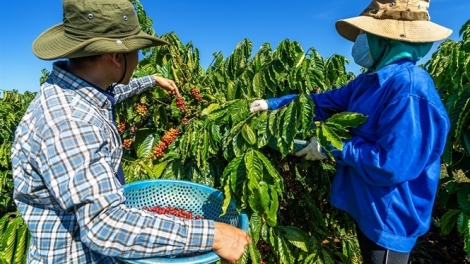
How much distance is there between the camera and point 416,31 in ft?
5.37

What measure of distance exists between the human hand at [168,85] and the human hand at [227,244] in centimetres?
135

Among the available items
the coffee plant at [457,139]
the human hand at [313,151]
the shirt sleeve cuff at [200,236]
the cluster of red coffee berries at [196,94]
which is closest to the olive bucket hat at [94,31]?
the shirt sleeve cuff at [200,236]

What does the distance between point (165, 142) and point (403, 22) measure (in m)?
1.43

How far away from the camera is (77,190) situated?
3.17 ft

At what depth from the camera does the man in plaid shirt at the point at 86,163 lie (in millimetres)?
984

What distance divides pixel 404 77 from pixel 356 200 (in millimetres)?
593

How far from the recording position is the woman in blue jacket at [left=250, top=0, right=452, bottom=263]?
1479 mm

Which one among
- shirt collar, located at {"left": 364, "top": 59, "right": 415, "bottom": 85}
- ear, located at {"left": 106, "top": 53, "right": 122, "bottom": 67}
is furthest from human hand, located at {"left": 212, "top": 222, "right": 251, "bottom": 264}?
shirt collar, located at {"left": 364, "top": 59, "right": 415, "bottom": 85}

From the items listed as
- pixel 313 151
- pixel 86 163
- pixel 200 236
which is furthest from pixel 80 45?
pixel 313 151

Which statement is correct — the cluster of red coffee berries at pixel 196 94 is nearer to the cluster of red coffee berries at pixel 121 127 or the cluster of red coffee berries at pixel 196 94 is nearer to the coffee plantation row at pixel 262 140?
the coffee plantation row at pixel 262 140

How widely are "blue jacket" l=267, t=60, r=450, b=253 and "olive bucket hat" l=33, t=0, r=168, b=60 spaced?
0.97m

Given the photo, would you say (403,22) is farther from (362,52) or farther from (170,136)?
(170,136)

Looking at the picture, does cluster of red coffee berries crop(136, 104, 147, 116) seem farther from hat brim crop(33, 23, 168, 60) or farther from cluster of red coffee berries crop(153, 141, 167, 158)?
hat brim crop(33, 23, 168, 60)

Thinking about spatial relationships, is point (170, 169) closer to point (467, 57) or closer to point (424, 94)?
point (424, 94)
